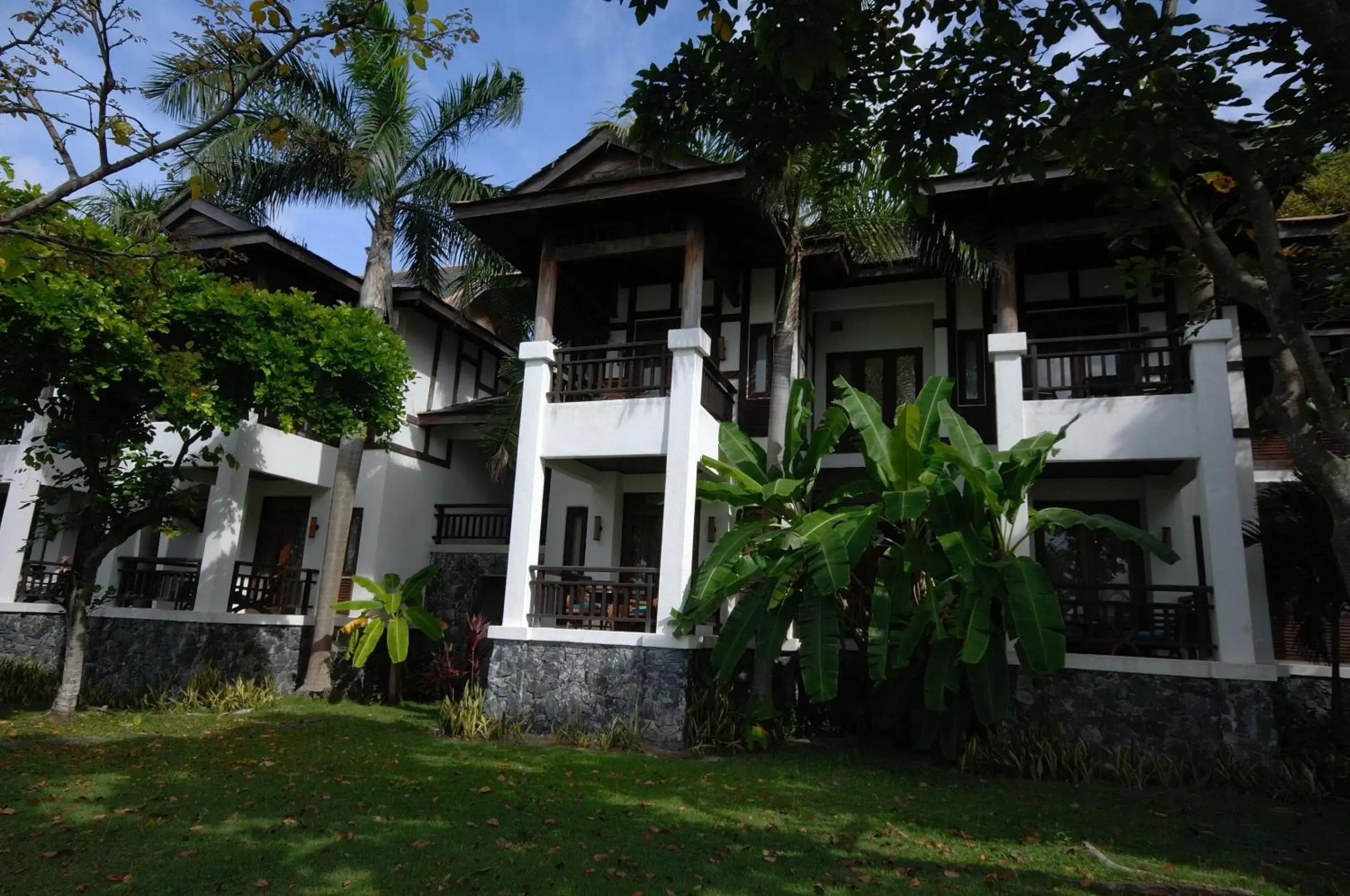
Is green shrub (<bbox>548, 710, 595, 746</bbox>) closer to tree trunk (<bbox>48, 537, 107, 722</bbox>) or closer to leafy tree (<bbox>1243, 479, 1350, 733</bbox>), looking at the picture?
tree trunk (<bbox>48, 537, 107, 722</bbox>)

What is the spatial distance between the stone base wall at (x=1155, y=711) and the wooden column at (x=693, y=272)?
6.46m

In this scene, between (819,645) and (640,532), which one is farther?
(640,532)

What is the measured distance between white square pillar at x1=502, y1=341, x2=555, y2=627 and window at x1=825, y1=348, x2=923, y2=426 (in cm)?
498

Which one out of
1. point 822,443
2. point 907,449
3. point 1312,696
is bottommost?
point 1312,696

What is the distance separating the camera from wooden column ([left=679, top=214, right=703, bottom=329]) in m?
12.9

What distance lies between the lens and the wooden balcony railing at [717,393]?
1325cm

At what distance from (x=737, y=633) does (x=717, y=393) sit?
14.9 ft

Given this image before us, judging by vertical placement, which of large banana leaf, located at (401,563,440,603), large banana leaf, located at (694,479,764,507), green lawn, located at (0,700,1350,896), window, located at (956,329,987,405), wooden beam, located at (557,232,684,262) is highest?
wooden beam, located at (557,232,684,262)

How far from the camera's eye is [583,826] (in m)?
7.08

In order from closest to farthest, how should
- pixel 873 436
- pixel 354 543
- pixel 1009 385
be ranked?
pixel 873 436 < pixel 1009 385 < pixel 354 543

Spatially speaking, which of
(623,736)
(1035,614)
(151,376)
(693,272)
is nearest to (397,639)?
(623,736)

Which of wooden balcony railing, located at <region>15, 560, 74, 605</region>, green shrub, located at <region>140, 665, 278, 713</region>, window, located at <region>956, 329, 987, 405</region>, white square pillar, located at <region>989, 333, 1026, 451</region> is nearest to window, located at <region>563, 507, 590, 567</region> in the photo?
green shrub, located at <region>140, 665, 278, 713</region>

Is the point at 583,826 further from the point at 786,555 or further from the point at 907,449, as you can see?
the point at 907,449

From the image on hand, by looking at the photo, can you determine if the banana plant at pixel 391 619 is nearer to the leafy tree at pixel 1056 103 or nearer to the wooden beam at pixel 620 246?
the wooden beam at pixel 620 246
